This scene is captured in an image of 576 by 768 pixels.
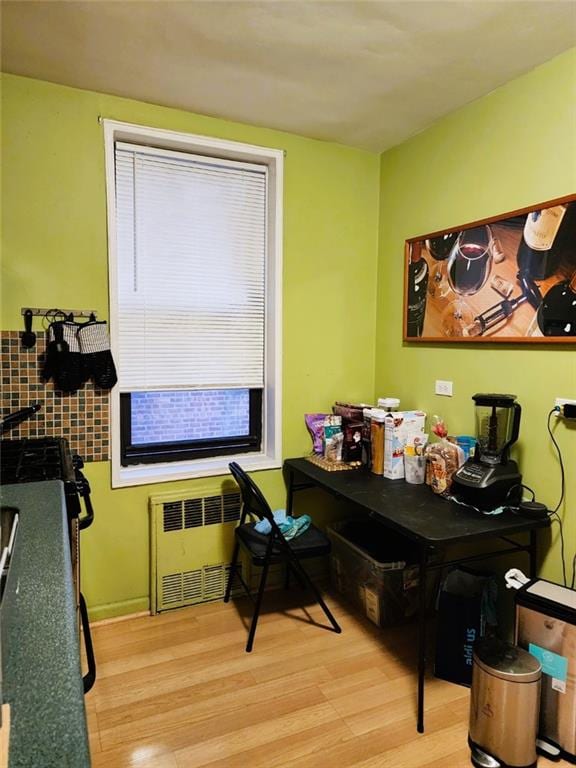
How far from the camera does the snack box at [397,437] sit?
2.50 metres

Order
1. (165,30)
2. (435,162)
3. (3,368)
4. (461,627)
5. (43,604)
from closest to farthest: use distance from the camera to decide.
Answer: (43,604), (165,30), (461,627), (3,368), (435,162)

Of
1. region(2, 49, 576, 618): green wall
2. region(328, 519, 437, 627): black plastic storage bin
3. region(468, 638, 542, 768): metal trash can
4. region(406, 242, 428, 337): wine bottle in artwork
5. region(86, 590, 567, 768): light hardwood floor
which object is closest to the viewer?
region(468, 638, 542, 768): metal trash can

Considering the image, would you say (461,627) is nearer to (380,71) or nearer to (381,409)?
(381,409)

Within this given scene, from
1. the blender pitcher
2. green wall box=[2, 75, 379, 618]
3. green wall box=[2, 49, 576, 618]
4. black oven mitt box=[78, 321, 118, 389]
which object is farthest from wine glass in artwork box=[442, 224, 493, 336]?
black oven mitt box=[78, 321, 118, 389]

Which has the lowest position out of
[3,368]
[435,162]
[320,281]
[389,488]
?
[389,488]

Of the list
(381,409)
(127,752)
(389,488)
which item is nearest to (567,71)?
(381,409)

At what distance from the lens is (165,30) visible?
1.84m

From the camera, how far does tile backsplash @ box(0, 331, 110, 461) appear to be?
2258 mm

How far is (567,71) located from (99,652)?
323 cm

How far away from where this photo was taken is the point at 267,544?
7.80 ft

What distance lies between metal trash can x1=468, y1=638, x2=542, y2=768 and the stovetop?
1.57 metres

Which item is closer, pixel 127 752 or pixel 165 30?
pixel 127 752

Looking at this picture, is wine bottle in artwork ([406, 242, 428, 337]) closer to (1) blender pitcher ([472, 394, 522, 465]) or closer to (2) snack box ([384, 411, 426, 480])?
(2) snack box ([384, 411, 426, 480])

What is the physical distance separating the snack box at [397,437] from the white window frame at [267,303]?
0.67 m
